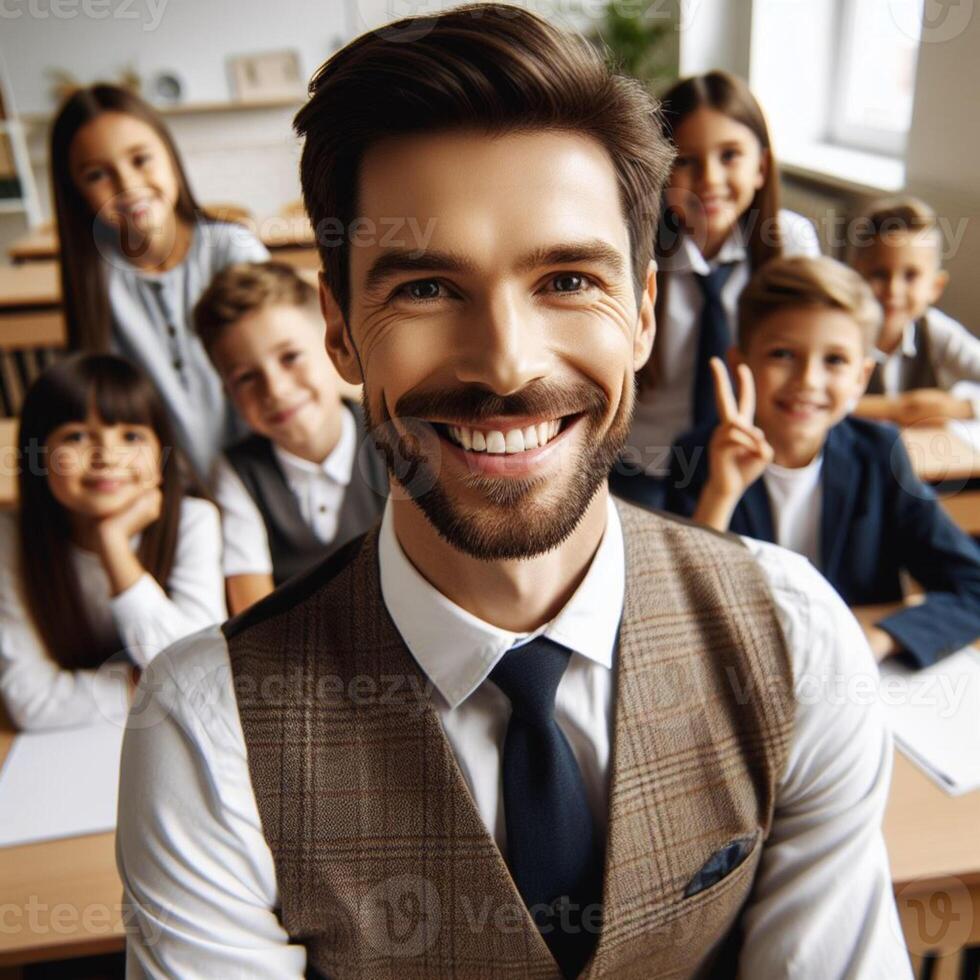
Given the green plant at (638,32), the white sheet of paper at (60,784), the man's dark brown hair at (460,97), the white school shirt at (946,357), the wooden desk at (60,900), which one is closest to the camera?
the man's dark brown hair at (460,97)

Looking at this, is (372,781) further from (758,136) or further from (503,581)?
(758,136)

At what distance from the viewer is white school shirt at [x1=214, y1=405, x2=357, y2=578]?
179 centimetres

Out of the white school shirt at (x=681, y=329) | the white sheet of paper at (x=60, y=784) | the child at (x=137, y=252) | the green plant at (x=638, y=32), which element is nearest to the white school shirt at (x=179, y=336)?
the child at (x=137, y=252)

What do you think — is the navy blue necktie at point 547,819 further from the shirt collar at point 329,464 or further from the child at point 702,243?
the child at point 702,243

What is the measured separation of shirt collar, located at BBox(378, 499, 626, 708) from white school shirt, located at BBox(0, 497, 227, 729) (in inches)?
25.8

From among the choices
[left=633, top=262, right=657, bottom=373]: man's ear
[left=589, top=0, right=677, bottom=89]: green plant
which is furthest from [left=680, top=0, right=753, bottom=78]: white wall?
[left=633, top=262, right=657, bottom=373]: man's ear

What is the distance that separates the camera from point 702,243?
7.18ft

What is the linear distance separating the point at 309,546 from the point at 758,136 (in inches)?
57.0

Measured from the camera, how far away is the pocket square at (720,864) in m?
0.89

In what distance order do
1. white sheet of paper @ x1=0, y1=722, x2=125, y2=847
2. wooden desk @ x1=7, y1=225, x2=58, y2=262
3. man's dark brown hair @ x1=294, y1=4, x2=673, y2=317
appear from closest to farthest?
man's dark brown hair @ x1=294, y1=4, x2=673, y2=317 < white sheet of paper @ x1=0, y1=722, x2=125, y2=847 < wooden desk @ x1=7, y1=225, x2=58, y2=262

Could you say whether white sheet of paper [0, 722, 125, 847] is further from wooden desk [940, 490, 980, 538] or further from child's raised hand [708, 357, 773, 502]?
wooden desk [940, 490, 980, 538]

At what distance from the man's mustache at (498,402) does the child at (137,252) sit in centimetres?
141

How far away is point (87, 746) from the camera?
1422 millimetres

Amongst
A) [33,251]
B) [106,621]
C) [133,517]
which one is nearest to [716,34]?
[33,251]
